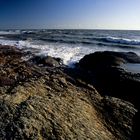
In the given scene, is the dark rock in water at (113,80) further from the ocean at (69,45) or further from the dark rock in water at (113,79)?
the ocean at (69,45)

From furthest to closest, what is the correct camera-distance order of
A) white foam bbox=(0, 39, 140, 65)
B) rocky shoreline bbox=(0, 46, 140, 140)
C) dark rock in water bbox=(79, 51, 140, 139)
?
white foam bbox=(0, 39, 140, 65), dark rock in water bbox=(79, 51, 140, 139), rocky shoreline bbox=(0, 46, 140, 140)

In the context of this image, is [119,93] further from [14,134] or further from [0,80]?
[14,134]

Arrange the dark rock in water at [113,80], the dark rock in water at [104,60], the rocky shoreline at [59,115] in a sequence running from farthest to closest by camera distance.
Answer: the dark rock in water at [104,60] < the dark rock in water at [113,80] < the rocky shoreline at [59,115]

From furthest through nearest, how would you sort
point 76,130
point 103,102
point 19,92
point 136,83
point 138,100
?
point 136,83 → point 138,100 → point 103,102 → point 19,92 → point 76,130

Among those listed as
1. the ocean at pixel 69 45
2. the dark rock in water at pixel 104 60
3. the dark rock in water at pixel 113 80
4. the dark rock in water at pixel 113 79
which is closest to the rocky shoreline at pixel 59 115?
the dark rock in water at pixel 113 80

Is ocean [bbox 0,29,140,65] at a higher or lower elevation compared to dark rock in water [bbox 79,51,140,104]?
lower

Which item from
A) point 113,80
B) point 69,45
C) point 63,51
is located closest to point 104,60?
point 113,80

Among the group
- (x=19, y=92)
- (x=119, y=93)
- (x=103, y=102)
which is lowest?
(x=119, y=93)

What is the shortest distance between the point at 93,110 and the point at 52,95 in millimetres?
1025

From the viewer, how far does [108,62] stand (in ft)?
47.1

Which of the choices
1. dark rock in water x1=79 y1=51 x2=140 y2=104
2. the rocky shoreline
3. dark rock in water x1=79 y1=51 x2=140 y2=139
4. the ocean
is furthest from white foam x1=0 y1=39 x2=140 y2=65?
the rocky shoreline

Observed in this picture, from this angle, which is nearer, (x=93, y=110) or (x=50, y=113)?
(x=50, y=113)

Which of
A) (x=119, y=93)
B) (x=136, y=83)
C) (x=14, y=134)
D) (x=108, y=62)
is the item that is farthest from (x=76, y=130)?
(x=108, y=62)

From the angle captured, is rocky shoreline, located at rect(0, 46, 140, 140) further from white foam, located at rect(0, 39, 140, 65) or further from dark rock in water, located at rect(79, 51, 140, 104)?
white foam, located at rect(0, 39, 140, 65)
